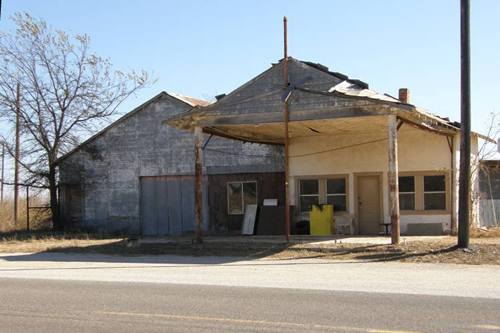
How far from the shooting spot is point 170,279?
1236cm

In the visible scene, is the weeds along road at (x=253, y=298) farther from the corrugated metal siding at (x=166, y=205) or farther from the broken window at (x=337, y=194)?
the corrugated metal siding at (x=166, y=205)

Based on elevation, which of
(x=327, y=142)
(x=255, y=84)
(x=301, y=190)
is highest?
(x=255, y=84)

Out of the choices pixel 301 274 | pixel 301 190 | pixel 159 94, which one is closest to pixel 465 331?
pixel 301 274

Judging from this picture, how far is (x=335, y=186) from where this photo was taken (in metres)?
23.6

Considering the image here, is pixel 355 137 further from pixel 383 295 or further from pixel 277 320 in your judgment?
pixel 277 320

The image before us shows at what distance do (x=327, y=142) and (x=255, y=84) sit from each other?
16.9 ft

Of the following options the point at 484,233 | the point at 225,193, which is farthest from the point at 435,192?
the point at 225,193

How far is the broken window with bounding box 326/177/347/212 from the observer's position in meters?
23.4

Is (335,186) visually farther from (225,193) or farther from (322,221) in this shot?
(225,193)

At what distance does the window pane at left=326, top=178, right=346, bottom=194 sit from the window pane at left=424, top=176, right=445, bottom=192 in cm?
292

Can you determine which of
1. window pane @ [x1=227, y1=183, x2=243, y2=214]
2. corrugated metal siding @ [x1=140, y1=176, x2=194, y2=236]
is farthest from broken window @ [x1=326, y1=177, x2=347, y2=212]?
corrugated metal siding @ [x1=140, y1=176, x2=194, y2=236]

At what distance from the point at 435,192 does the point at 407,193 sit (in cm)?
93

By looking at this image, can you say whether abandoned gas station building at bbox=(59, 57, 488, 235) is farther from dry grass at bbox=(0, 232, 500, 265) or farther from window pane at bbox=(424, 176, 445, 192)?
dry grass at bbox=(0, 232, 500, 265)

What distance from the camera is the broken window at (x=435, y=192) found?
21922mm
